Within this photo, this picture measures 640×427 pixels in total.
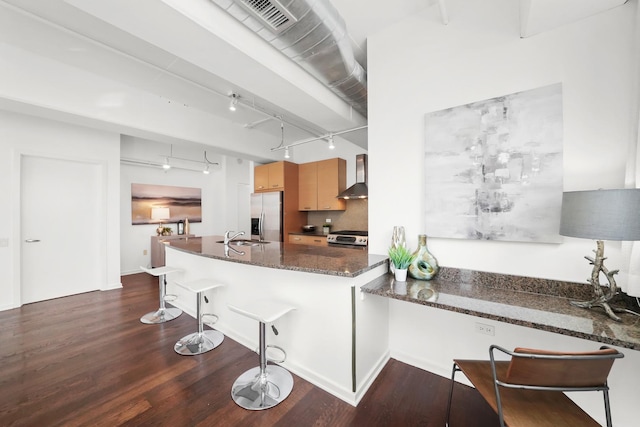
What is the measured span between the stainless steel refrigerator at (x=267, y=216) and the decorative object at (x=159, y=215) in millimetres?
2052

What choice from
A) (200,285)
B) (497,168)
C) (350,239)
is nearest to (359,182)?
(350,239)

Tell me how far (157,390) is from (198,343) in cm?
65

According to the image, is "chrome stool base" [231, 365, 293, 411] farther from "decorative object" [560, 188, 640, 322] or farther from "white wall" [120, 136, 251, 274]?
"white wall" [120, 136, 251, 274]

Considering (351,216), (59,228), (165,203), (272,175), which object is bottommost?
(59,228)

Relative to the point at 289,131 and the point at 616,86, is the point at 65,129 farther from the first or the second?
the point at 616,86

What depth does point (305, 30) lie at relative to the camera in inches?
69.1

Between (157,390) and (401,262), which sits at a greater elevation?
(401,262)

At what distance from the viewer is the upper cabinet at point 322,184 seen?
4.86 meters

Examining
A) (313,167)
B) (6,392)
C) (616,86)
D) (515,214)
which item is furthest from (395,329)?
(313,167)

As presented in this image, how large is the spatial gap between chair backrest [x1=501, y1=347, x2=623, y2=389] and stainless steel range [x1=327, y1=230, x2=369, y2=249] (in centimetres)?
295

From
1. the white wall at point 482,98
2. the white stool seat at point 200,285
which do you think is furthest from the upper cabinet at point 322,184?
the white stool seat at point 200,285

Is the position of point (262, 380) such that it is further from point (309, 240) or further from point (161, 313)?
point (309, 240)

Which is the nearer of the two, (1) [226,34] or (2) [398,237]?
(1) [226,34]

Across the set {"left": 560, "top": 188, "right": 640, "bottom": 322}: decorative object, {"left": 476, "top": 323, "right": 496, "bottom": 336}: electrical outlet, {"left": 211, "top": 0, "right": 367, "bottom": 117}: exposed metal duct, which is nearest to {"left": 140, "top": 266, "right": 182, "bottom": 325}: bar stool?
{"left": 211, "top": 0, "right": 367, "bottom": 117}: exposed metal duct
